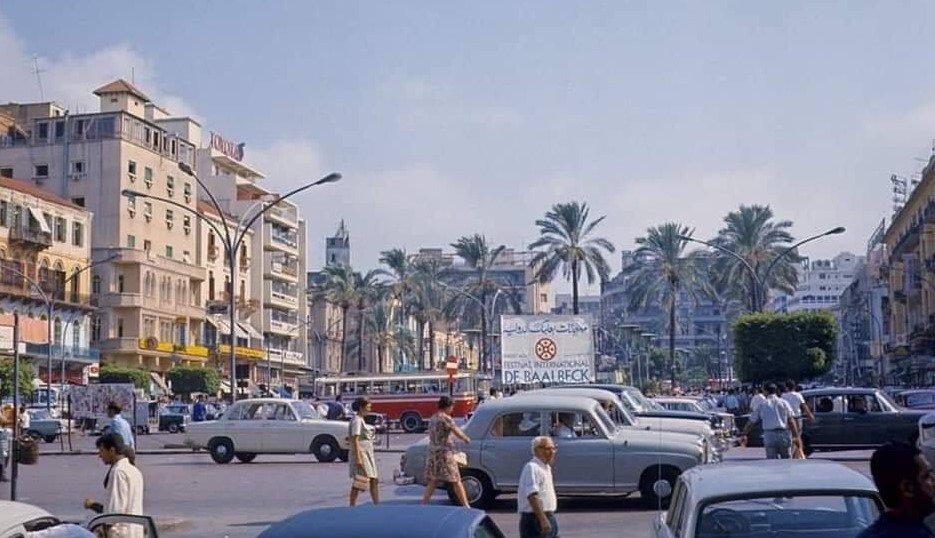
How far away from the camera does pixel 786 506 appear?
8.36m

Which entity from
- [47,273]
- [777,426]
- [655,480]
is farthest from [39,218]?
[655,480]

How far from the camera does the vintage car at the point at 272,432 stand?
111ft

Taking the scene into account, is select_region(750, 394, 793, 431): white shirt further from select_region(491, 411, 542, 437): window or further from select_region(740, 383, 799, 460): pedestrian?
select_region(491, 411, 542, 437): window

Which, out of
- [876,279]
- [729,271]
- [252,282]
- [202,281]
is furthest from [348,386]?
[876,279]

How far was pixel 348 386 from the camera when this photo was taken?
63406 mm

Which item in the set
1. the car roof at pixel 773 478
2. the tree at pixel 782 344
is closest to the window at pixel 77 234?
the tree at pixel 782 344

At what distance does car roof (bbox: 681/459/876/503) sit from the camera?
8336mm

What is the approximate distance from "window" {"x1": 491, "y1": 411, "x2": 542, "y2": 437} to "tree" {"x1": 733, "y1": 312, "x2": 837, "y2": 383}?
46.6m

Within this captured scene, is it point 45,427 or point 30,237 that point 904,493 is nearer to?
point 45,427

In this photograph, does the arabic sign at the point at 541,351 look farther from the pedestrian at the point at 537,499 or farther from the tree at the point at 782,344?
the tree at the point at 782,344

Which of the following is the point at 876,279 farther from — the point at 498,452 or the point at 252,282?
the point at 498,452

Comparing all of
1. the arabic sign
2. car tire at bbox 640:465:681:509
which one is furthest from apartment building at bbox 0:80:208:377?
car tire at bbox 640:465:681:509

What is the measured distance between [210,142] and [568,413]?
8647cm

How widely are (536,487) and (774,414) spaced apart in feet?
39.2
